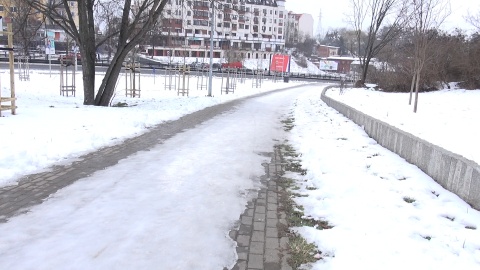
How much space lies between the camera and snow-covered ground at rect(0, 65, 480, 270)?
3.50 meters

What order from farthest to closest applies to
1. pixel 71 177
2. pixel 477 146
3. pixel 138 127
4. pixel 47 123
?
pixel 138 127
pixel 47 123
pixel 477 146
pixel 71 177

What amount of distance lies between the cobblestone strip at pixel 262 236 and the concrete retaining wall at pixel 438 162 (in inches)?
91.4

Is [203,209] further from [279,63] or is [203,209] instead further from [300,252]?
[279,63]

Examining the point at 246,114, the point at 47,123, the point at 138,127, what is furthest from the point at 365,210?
the point at 246,114

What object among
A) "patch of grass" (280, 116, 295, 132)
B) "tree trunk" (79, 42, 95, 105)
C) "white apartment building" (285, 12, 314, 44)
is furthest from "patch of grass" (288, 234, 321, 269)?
"white apartment building" (285, 12, 314, 44)

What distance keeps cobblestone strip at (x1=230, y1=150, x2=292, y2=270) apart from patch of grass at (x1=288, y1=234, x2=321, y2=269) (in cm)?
6

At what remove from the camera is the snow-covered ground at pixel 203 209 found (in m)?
3.50

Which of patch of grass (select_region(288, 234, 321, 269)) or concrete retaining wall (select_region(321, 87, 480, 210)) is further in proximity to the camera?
concrete retaining wall (select_region(321, 87, 480, 210))

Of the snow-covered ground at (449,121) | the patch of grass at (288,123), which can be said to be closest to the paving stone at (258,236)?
the snow-covered ground at (449,121)

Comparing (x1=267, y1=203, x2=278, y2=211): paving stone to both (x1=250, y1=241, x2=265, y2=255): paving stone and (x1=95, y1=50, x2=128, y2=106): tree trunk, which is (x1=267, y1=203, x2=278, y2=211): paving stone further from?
(x1=95, y1=50, x2=128, y2=106): tree trunk

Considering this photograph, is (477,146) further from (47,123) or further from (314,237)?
(47,123)

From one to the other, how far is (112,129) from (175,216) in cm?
602

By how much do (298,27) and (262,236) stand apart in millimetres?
153439

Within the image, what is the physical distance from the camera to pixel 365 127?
10.8m
